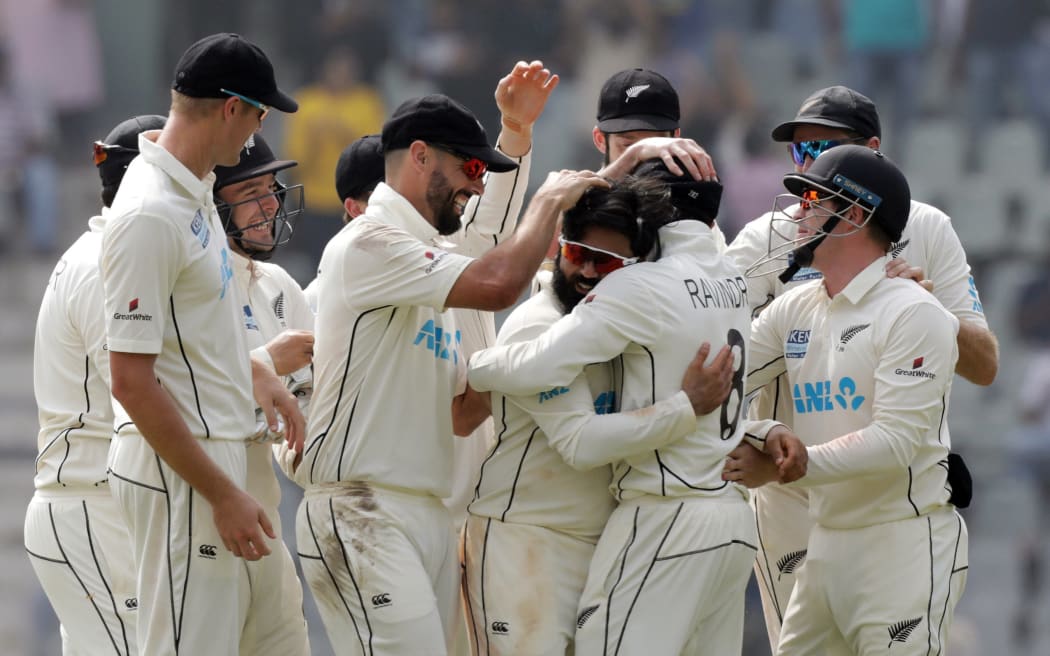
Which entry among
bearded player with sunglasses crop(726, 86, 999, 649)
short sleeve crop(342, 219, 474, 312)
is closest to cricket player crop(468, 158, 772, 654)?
short sleeve crop(342, 219, 474, 312)

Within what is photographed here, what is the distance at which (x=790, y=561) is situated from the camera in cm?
529

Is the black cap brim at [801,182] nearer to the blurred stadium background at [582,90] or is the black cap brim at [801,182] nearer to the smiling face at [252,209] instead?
the smiling face at [252,209]

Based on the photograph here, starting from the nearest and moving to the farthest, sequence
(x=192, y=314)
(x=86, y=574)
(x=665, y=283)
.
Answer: (x=192, y=314), (x=665, y=283), (x=86, y=574)

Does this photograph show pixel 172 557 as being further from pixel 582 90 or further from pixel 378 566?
pixel 582 90

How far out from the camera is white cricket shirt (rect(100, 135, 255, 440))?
3949 millimetres

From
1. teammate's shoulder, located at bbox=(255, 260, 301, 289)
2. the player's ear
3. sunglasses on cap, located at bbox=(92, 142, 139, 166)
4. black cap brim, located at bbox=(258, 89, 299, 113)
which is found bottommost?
teammate's shoulder, located at bbox=(255, 260, 301, 289)

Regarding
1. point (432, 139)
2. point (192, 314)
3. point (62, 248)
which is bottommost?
point (62, 248)

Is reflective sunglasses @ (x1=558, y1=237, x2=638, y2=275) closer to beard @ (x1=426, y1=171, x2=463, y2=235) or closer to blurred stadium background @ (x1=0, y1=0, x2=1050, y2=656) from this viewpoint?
beard @ (x1=426, y1=171, x2=463, y2=235)

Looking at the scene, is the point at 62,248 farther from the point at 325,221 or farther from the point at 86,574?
the point at 86,574

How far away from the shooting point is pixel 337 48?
44.0ft

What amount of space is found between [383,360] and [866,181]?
5.25 ft

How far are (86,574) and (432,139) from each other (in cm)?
179

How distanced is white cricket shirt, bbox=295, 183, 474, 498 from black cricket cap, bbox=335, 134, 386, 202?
3.66 ft

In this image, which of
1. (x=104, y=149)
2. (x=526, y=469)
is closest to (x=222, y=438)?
(x=526, y=469)
